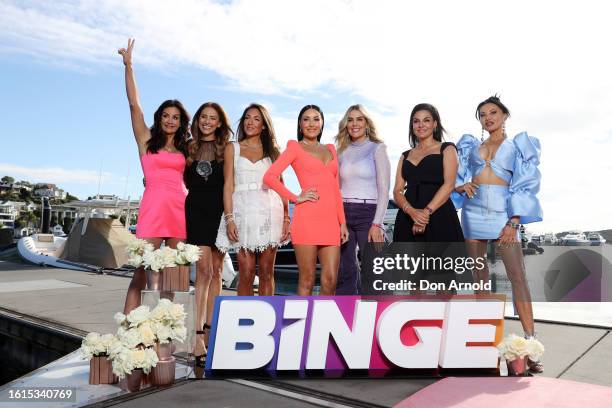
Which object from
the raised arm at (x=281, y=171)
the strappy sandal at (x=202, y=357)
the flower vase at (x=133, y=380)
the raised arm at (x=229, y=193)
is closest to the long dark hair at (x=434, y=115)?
the raised arm at (x=281, y=171)

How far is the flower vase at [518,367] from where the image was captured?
3729mm

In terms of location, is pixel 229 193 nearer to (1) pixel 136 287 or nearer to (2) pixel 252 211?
(2) pixel 252 211

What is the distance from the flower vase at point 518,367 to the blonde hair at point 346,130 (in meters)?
2.03

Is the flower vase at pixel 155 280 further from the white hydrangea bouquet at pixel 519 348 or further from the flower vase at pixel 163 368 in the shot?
the white hydrangea bouquet at pixel 519 348

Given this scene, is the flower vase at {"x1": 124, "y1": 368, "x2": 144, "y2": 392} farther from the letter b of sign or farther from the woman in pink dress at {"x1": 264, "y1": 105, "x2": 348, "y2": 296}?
the woman in pink dress at {"x1": 264, "y1": 105, "x2": 348, "y2": 296}

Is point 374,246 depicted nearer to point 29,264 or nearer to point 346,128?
point 346,128

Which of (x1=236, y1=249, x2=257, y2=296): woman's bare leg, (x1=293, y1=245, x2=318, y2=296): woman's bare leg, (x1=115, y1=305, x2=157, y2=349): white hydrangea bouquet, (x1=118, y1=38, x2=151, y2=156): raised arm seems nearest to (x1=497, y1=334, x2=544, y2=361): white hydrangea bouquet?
(x1=293, y1=245, x2=318, y2=296): woman's bare leg

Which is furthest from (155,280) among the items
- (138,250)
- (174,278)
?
(138,250)

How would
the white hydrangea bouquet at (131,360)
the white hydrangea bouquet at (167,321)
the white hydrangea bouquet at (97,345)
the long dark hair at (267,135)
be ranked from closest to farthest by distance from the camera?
the white hydrangea bouquet at (131,360)
the white hydrangea bouquet at (167,321)
the white hydrangea bouquet at (97,345)
the long dark hair at (267,135)

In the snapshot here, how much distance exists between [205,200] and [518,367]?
2.83 meters

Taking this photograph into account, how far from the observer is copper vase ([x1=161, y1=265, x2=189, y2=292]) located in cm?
371

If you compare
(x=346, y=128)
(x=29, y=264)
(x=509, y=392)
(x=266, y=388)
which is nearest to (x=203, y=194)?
(x=346, y=128)

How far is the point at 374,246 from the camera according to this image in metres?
4.07

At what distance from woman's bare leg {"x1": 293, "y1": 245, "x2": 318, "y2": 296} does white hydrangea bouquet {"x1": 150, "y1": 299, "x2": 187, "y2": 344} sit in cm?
96
